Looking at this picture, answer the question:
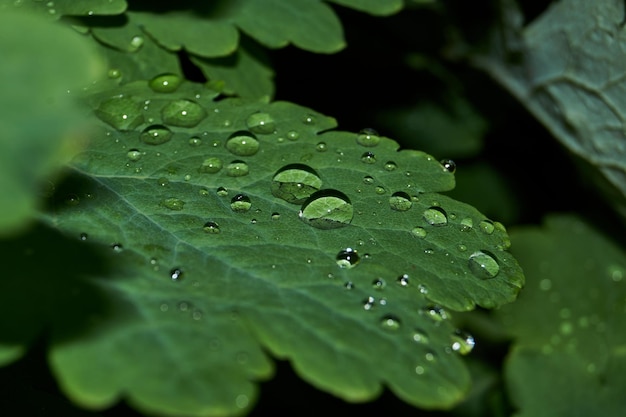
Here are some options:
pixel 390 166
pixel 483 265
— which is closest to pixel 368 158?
pixel 390 166

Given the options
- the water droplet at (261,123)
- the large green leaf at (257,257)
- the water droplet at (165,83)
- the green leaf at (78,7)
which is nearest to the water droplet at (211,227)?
the large green leaf at (257,257)

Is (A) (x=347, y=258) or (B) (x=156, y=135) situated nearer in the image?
(A) (x=347, y=258)

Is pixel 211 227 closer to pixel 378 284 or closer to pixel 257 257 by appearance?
pixel 257 257

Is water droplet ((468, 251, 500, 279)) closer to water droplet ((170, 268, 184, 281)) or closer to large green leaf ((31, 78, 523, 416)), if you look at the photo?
large green leaf ((31, 78, 523, 416))

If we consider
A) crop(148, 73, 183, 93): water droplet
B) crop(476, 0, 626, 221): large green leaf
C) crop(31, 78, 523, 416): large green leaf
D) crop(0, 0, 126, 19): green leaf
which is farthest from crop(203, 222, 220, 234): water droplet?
crop(476, 0, 626, 221): large green leaf

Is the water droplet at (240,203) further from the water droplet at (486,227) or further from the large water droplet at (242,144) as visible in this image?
the water droplet at (486,227)

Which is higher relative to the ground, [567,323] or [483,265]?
[483,265]

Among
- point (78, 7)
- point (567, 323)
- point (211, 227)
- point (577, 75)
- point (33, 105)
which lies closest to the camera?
point (33, 105)
